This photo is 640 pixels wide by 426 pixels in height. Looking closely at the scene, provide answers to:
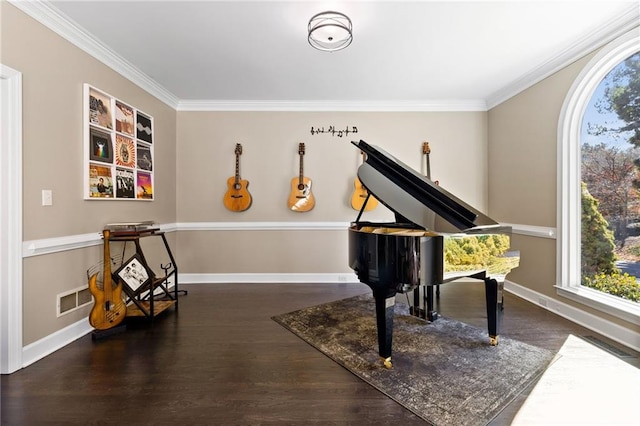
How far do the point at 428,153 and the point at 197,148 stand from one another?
3.25m

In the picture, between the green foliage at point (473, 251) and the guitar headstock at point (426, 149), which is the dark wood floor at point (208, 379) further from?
the guitar headstock at point (426, 149)

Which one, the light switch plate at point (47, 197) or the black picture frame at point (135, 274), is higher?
the light switch plate at point (47, 197)

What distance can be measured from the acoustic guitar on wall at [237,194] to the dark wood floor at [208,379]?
4.96 feet

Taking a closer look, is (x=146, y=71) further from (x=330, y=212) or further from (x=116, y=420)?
(x=116, y=420)

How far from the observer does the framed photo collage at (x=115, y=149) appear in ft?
7.61

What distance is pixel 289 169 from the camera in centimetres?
378

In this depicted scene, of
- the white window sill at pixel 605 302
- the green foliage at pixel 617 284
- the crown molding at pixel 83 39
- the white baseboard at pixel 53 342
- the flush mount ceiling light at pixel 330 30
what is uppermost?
the crown molding at pixel 83 39

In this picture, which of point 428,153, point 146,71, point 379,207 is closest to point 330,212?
point 379,207

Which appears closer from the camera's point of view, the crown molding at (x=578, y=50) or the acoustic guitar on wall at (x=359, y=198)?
the crown molding at (x=578, y=50)

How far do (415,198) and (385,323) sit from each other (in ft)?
2.80

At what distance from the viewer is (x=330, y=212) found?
3.80 m

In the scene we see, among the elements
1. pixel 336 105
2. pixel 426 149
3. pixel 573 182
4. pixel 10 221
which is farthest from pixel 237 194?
pixel 573 182

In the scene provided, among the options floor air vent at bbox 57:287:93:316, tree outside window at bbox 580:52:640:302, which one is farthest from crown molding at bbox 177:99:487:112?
floor air vent at bbox 57:287:93:316

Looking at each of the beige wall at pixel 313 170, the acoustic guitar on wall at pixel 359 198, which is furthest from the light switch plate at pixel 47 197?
the acoustic guitar on wall at pixel 359 198
